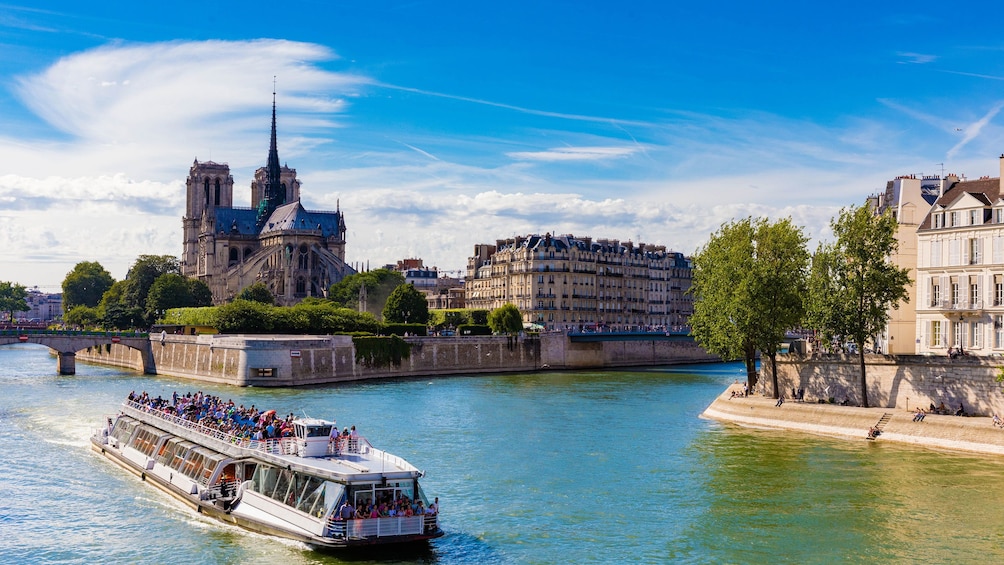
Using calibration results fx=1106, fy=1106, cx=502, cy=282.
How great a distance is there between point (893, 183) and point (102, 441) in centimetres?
4092

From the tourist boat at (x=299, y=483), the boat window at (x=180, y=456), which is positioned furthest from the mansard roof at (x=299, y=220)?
the tourist boat at (x=299, y=483)

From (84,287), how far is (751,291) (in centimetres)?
13881

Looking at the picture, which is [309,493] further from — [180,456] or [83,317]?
[83,317]

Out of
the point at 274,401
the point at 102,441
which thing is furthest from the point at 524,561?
the point at 274,401

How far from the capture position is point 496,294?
130 m

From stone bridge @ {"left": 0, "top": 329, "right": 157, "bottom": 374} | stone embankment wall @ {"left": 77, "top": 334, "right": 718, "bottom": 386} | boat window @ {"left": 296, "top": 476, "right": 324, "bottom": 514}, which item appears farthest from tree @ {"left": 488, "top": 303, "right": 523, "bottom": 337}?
boat window @ {"left": 296, "top": 476, "right": 324, "bottom": 514}

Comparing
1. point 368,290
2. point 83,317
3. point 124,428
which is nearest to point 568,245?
point 368,290

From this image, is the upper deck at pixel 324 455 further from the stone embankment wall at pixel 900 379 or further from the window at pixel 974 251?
the window at pixel 974 251

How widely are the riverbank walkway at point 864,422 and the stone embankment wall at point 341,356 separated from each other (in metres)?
32.6

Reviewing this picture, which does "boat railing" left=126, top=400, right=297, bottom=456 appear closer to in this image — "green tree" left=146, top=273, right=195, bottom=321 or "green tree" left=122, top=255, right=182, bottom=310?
"green tree" left=146, top=273, right=195, bottom=321

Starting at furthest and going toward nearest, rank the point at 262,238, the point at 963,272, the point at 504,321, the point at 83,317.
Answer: the point at 262,238
the point at 83,317
the point at 504,321
the point at 963,272

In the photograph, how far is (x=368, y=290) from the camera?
13250 cm

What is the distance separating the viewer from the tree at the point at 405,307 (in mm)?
105000

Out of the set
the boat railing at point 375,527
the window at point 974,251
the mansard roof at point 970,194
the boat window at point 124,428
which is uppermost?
the mansard roof at point 970,194
